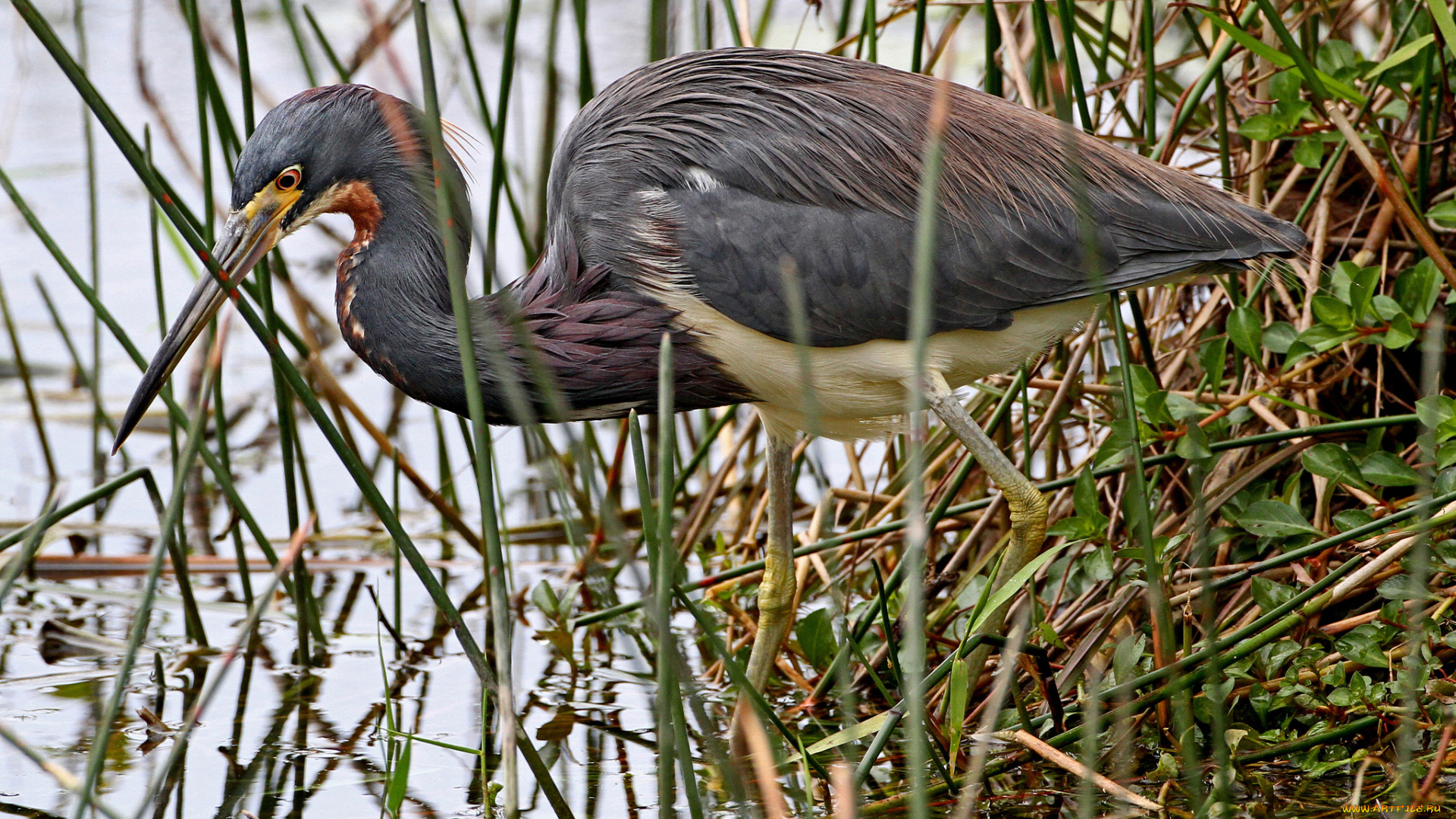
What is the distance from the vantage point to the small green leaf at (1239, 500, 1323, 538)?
2.75m

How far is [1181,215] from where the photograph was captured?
2873 millimetres

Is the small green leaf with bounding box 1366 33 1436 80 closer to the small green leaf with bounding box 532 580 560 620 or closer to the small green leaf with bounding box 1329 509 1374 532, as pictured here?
the small green leaf with bounding box 1329 509 1374 532

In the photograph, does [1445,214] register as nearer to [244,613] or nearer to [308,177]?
[308,177]

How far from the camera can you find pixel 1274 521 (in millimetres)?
2787

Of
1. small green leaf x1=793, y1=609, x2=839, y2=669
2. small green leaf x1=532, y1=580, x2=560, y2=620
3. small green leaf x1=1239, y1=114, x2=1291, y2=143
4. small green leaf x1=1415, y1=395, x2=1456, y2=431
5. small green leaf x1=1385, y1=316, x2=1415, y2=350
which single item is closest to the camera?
small green leaf x1=1415, y1=395, x2=1456, y2=431

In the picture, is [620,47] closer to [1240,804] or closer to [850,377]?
[850,377]

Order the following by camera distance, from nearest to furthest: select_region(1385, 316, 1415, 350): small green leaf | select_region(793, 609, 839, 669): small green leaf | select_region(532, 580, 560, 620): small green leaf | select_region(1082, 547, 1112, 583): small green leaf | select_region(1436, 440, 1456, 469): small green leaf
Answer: select_region(1436, 440, 1456, 469): small green leaf < select_region(1385, 316, 1415, 350): small green leaf < select_region(1082, 547, 1112, 583): small green leaf < select_region(793, 609, 839, 669): small green leaf < select_region(532, 580, 560, 620): small green leaf

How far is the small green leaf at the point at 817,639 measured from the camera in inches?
126

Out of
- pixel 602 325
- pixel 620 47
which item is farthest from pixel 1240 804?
pixel 620 47

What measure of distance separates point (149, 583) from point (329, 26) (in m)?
6.99

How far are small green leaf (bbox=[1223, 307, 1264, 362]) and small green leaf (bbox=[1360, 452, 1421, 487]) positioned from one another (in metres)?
0.30

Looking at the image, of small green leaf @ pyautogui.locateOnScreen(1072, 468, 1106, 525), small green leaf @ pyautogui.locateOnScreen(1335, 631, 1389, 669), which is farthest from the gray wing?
small green leaf @ pyautogui.locateOnScreen(1335, 631, 1389, 669)

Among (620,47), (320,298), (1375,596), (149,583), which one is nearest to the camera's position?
(149,583)

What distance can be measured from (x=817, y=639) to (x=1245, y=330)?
3.54ft
